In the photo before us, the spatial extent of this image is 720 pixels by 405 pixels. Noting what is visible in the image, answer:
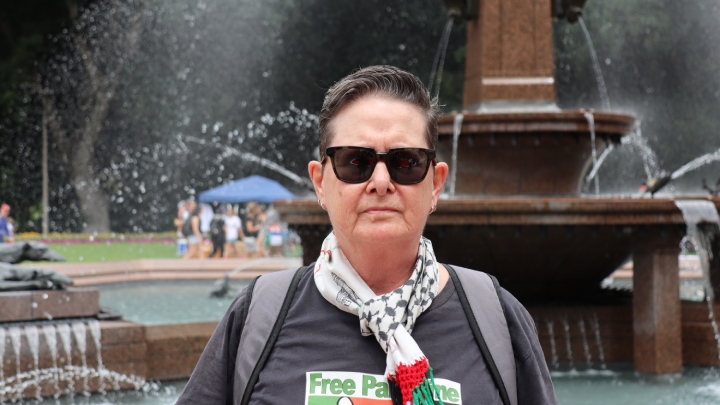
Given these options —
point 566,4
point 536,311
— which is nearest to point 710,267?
point 536,311

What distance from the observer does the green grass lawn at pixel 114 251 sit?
16.8 m

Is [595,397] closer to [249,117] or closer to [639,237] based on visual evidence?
[639,237]

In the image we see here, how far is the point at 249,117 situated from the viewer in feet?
89.7

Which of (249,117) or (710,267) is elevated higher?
(249,117)

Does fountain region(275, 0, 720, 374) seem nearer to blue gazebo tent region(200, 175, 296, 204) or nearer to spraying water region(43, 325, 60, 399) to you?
spraying water region(43, 325, 60, 399)

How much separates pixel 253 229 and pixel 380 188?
16.1m

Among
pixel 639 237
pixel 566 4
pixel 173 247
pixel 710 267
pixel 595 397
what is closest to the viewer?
pixel 595 397

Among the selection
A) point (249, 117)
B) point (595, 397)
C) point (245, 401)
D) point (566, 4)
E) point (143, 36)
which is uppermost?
point (143, 36)

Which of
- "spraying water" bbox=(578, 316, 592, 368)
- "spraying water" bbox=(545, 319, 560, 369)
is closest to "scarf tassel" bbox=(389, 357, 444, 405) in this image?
"spraying water" bbox=(545, 319, 560, 369)

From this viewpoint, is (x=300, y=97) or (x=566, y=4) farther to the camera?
(x=300, y=97)

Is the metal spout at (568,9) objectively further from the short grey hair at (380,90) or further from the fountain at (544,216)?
the short grey hair at (380,90)

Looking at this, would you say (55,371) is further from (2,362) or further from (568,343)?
(568,343)

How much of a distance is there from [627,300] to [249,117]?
22.5 meters

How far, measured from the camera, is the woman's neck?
60.2 inches
